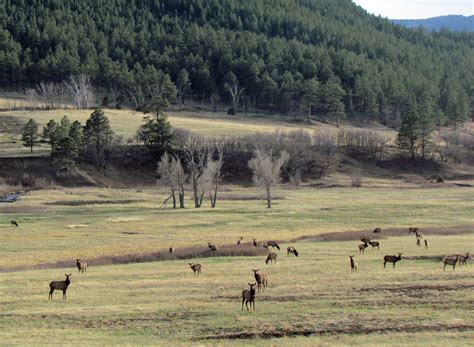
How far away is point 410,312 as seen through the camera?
26.2m

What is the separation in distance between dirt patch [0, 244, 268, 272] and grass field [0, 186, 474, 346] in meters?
1.63

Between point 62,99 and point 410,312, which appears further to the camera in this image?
point 62,99

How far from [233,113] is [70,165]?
67.9 metres

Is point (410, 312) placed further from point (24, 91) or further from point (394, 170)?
point (24, 91)

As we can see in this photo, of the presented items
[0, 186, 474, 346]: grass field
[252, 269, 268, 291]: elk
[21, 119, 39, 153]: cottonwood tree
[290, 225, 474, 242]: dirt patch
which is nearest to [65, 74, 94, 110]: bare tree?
[21, 119, 39, 153]: cottonwood tree

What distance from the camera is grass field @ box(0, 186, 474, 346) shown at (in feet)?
78.2

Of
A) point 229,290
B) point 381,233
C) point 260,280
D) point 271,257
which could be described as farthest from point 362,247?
point 229,290

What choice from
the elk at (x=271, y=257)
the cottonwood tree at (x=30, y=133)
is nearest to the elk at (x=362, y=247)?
the elk at (x=271, y=257)

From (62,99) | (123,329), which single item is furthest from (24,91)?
(123,329)

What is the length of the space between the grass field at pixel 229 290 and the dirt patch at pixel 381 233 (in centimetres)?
207

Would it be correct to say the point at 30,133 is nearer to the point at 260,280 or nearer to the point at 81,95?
the point at 81,95

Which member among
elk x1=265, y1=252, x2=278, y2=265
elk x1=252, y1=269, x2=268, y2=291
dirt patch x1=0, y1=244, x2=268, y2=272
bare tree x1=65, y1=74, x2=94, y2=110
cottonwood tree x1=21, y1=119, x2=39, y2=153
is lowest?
dirt patch x1=0, y1=244, x2=268, y2=272

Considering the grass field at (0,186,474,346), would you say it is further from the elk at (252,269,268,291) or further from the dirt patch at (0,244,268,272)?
the dirt patch at (0,244,268,272)

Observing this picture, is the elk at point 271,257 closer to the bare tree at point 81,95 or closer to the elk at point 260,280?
the elk at point 260,280
